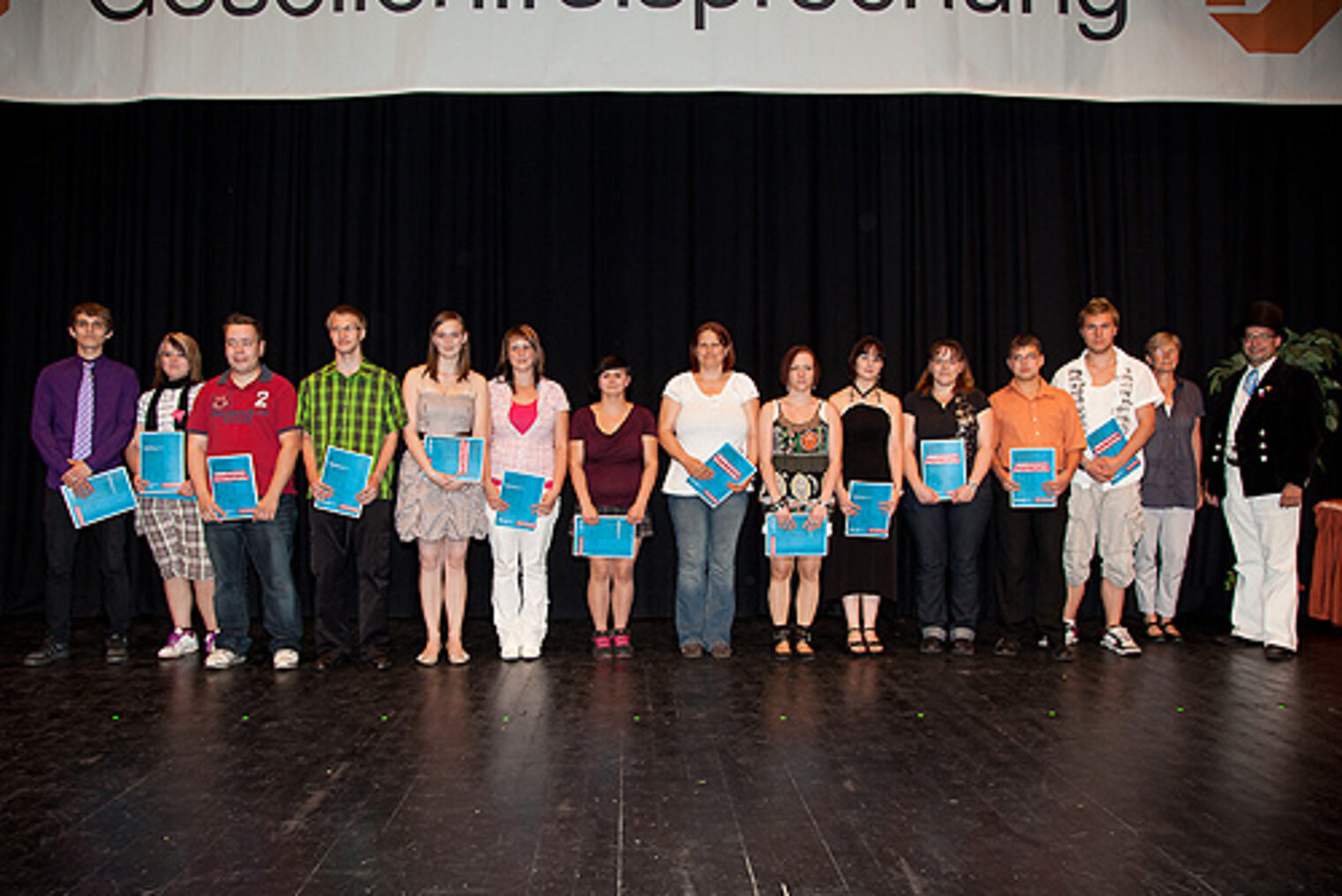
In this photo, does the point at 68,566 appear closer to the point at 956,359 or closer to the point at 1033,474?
the point at 956,359

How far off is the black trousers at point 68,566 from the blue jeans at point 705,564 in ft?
7.90

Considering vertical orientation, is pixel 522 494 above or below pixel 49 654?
above

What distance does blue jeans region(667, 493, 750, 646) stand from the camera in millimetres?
4191

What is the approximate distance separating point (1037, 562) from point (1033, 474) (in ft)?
1.41

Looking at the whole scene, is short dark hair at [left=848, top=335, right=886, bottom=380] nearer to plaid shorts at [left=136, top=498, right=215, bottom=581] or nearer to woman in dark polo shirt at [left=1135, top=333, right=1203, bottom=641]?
woman in dark polo shirt at [left=1135, top=333, right=1203, bottom=641]

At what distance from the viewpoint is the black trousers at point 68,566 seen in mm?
4102

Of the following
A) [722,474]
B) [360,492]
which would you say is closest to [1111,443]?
[722,474]

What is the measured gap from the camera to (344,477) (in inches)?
153

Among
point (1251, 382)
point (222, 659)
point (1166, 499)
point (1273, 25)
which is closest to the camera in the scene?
point (222, 659)

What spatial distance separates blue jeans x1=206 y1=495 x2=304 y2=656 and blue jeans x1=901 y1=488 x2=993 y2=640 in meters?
2.70

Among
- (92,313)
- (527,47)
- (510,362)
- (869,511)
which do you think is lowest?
(869,511)

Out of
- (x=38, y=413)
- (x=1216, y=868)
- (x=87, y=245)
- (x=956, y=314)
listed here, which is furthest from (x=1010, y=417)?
(x=87, y=245)

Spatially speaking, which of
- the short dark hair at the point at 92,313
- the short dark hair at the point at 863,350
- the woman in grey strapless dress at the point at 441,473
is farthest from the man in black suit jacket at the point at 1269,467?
the short dark hair at the point at 92,313

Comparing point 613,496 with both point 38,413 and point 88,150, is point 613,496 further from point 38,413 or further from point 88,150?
point 88,150
